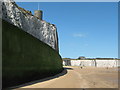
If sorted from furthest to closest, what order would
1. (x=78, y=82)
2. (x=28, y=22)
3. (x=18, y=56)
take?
(x=28, y=22)
(x=78, y=82)
(x=18, y=56)

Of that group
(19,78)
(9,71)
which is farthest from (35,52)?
(9,71)

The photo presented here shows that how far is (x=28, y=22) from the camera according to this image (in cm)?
4222

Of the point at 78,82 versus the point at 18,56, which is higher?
the point at 18,56

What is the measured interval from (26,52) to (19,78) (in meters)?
1.62

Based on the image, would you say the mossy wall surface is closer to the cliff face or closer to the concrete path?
the concrete path

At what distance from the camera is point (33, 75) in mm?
11188

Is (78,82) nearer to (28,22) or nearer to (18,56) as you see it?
(18,56)

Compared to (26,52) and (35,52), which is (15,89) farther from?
(35,52)

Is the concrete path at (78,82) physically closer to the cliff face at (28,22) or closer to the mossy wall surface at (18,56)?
the mossy wall surface at (18,56)

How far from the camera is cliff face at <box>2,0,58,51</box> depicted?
3578cm

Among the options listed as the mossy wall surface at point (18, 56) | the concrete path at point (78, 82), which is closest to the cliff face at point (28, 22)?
the concrete path at point (78, 82)

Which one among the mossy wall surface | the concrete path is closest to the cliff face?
the concrete path

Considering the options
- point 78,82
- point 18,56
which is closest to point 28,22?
point 78,82

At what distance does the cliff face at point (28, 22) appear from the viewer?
117ft
